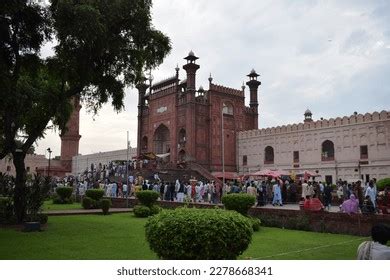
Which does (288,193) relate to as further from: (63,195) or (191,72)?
(191,72)

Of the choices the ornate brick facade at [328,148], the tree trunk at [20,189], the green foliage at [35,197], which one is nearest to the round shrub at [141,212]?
the green foliage at [35,197]

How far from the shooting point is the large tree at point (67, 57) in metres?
11.8

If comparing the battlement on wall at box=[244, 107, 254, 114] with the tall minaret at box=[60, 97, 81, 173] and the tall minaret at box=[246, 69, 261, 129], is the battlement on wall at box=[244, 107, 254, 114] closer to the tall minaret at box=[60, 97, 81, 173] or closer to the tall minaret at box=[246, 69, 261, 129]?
the tall minaret at box=[246, 69, 261, 129]

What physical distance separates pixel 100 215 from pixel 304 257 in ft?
37.0

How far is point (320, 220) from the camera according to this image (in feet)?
43.4

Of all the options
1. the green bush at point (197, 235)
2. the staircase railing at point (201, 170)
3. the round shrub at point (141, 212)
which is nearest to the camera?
the green bush at point (197, 235)

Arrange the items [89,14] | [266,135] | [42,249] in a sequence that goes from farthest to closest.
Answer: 1. [266,135]
2. [89,14]
3. [42,249]

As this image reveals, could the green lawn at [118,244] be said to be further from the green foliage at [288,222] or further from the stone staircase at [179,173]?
the stone staircase at [179,173]

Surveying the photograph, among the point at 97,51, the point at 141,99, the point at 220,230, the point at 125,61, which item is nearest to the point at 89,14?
the point at 97,51

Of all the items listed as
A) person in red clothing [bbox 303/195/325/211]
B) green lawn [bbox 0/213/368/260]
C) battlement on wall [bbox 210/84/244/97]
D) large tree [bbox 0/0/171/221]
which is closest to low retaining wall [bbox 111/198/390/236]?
person in red clothing [bbox 303/195/325/211]

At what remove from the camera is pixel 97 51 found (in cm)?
1323

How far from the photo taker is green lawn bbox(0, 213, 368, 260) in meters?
8.62

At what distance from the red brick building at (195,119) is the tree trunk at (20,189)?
23.4 meters
